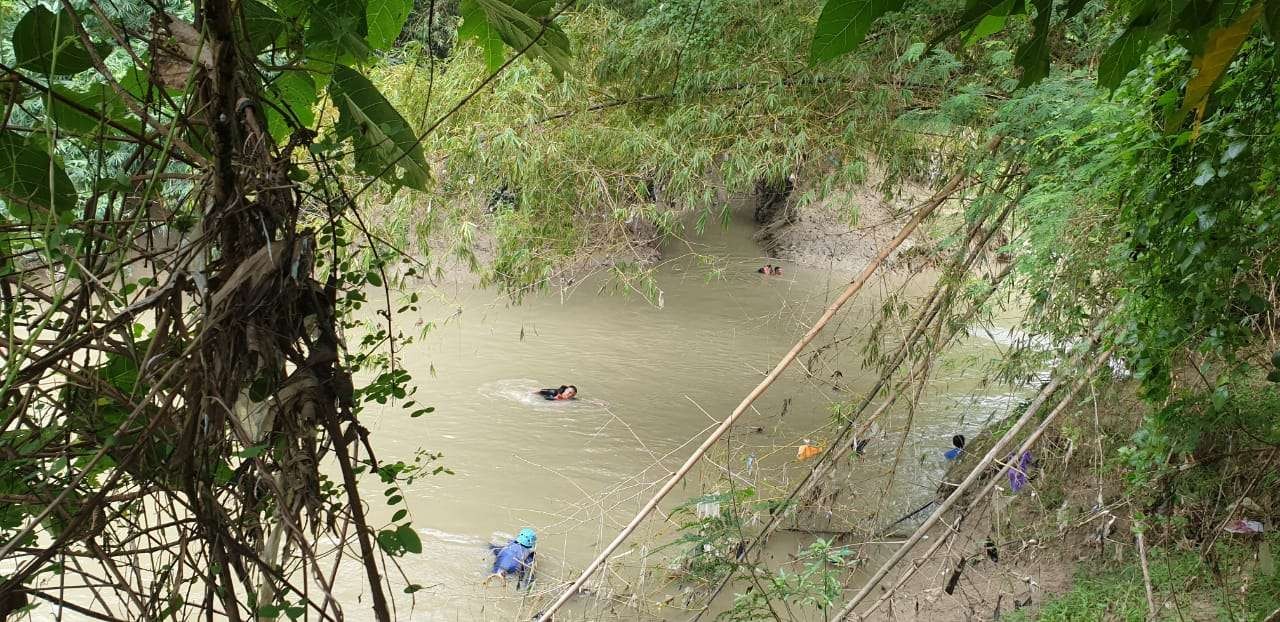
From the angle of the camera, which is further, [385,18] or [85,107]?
[385,18]

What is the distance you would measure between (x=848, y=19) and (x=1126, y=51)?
30 cm

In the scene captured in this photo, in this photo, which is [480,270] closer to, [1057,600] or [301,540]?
[1057,600]

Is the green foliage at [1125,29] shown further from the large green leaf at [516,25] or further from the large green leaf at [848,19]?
the large green leaf at [516,25]

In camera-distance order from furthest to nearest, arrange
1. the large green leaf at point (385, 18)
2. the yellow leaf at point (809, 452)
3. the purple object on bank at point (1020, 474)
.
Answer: the yellow leaf at point (809, 452) < the purple object on bank at point (1020, 474) < the large green leaf at point (385, 18)

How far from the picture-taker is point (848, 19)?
666 mm

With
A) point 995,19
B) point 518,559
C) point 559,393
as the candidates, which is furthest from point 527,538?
point 995,19

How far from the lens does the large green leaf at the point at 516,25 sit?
3.42 feet

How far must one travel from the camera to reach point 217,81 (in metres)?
0.73

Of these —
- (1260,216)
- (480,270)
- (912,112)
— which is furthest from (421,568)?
(1260,216)

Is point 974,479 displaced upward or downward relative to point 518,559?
upward

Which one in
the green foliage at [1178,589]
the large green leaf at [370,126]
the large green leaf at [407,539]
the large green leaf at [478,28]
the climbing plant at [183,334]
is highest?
the large green leaf at [478,28]

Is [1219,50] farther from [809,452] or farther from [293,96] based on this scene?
[809,452]

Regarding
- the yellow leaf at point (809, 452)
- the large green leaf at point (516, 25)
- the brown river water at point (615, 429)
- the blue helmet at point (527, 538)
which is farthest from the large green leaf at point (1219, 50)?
the yellow leaf at point (809, 452)

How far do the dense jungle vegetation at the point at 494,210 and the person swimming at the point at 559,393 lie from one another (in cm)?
212
